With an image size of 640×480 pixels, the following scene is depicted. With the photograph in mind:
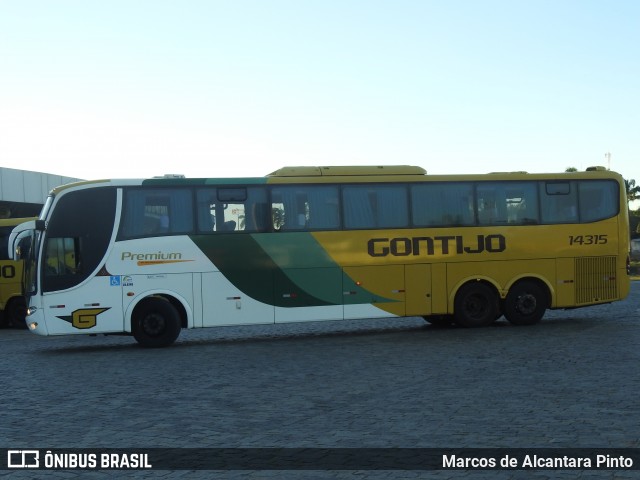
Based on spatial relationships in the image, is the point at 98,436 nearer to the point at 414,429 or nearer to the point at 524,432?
the point at 414,429

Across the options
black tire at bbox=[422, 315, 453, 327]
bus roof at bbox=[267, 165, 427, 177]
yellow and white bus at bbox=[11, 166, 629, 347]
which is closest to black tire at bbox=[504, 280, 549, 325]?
yellow and white bus at bbox=[11, 166, 629, 347]

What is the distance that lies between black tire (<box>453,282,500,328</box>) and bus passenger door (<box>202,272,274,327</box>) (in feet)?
14.1

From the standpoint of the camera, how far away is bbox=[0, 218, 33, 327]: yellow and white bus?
25.5m

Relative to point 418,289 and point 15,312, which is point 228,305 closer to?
point 418,289

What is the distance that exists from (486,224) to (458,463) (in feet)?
A: 45.3

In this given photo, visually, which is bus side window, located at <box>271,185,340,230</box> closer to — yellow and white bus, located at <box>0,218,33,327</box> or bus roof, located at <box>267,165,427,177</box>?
bus roof, located at <box>267,165,427,177</box>

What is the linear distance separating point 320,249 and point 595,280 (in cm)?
649

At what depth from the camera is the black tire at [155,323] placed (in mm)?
18188

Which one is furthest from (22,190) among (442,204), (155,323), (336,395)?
(336,395)

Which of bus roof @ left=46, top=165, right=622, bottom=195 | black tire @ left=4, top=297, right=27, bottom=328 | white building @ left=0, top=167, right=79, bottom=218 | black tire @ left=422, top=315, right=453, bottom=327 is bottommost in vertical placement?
black tire @ left=422, top=315, right=453, bottom=327

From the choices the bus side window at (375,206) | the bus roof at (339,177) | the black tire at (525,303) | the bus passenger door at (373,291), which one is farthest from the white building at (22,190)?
the black tire at (525,303)

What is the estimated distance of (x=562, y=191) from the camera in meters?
21.1

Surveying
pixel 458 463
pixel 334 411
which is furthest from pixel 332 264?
pixel 458 463

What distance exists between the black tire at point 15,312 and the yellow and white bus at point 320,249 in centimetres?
782
